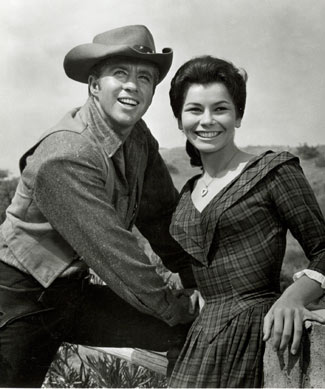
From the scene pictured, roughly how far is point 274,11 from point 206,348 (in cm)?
144

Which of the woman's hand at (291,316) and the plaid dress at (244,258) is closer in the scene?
the woman's hand at (291,316)

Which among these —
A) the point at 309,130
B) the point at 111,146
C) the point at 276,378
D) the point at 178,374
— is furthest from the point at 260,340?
the point at 309,130

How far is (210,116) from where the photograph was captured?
75.9 inches

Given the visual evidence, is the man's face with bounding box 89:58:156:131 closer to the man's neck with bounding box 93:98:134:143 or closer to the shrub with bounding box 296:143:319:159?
the man's neck with bounding box 93:98:134:143

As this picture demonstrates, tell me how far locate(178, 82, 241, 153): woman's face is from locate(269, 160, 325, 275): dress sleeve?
0.24 metres

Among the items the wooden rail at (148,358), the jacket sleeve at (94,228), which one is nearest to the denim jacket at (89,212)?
the jacket sleeve at (94,228)

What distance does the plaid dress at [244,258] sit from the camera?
1.75 m

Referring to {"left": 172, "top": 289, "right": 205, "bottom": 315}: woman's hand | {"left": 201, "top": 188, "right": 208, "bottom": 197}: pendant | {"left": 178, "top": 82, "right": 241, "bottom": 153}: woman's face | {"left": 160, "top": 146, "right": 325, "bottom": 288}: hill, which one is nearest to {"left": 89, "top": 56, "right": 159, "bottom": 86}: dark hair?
{"left": 178, "top": 82, "right": 241, "bottom": 153}: woman's face

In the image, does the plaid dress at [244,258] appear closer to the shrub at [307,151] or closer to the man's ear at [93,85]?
the man's ear at [93,85]

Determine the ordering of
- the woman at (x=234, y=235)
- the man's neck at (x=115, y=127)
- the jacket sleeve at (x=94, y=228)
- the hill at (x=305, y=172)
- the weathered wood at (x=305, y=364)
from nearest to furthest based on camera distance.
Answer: the weathered wood at (x=305, y=364) → the woman at (x=234, y=235) → the jacket sleeve at (x=94, y=228) → the man's neck at (x=115, y=127) → the hill at (x=305, y=172)

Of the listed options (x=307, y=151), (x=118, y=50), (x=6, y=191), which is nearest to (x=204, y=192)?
(x=118, y=50)

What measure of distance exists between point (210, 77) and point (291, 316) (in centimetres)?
79

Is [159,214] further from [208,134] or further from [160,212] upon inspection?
[208,134]

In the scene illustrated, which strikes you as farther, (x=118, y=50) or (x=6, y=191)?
(x=6, y=191)
